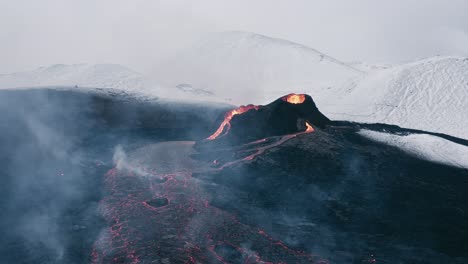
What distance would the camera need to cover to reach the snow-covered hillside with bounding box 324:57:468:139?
4749cm

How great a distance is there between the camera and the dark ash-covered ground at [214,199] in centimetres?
1803

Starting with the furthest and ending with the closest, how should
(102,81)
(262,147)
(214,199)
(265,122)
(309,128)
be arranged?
1. (102,81)
2. (309,128)
3. (265,122)
4. (262,147)
5. (214,199)

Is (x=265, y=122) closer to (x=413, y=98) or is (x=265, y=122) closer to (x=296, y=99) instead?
(x=296, y=99)

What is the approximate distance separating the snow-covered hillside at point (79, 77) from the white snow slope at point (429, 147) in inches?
1422

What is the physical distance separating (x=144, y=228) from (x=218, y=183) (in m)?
7.80

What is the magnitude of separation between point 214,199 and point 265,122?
452 inches

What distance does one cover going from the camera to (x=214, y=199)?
23891mm

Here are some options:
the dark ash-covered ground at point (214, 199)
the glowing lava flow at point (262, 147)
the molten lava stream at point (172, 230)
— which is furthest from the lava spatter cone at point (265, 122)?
the molten lava stream at point (172, 230)

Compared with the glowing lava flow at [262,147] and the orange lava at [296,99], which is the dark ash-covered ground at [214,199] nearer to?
the glowing lava flow at [262,147]

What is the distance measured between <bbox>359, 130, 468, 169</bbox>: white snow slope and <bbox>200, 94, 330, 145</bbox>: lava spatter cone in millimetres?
7667

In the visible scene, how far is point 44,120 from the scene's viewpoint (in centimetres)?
3616

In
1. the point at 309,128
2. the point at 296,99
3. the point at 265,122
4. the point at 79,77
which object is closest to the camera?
the point at 265,122

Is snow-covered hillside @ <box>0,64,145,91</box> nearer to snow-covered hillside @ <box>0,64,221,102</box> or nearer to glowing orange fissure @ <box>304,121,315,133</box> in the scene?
snow-covered hillside @ <box>0,64,221,102</box>

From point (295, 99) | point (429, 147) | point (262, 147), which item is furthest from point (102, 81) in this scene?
point (429, 147)
